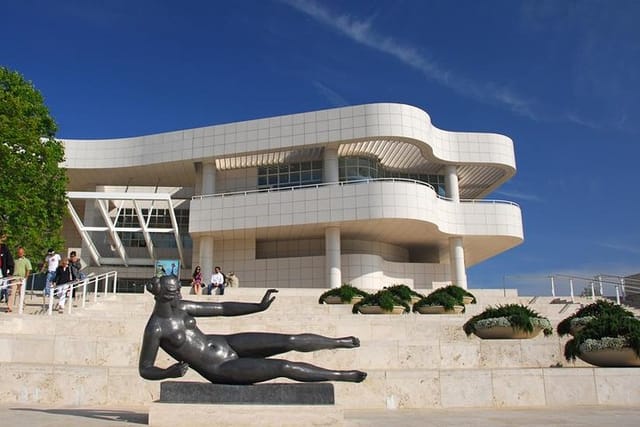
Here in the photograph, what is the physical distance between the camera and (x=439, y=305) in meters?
17.9

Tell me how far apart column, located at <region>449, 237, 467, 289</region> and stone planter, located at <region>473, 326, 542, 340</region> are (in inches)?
805

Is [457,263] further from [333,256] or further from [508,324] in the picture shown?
[508,324]

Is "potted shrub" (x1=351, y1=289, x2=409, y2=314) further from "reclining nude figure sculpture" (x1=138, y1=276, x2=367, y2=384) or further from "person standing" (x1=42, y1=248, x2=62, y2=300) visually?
"reclining nude figure sculpture" (x1=138, y1=276, x2=367, y2=384)

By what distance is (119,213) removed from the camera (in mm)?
37594

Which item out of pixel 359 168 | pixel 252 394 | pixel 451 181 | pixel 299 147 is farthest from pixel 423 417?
pixel 451 181

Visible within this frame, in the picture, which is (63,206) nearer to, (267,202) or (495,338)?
(267,202)

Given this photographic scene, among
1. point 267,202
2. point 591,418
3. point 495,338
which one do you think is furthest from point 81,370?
point 267,202

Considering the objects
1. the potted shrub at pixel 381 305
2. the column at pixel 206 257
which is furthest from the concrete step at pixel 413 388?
the column at pixel 206 257

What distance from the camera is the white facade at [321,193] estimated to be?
29656 mm

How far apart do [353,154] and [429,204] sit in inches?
250

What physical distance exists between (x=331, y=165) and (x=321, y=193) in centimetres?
278

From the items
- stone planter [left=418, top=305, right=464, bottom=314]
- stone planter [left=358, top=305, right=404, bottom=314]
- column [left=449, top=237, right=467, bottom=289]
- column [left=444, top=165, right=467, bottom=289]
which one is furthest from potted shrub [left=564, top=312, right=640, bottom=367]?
column [left=449, top=237, right=467, bottom=289]

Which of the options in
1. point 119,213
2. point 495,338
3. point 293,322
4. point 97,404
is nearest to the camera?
point 97,404

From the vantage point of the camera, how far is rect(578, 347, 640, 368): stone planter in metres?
8.77
